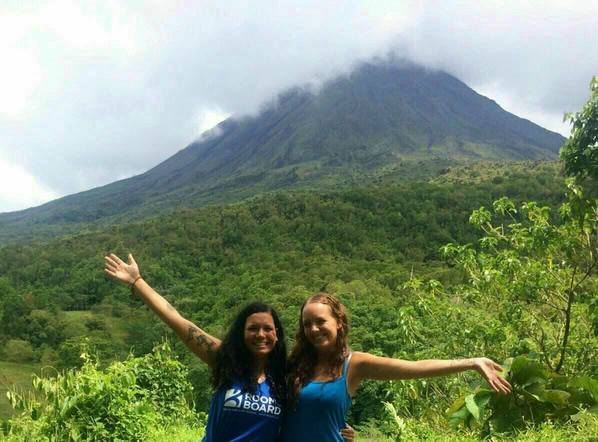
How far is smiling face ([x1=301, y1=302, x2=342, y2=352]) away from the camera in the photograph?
1986mm

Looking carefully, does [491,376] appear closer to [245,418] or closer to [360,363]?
[360,363]

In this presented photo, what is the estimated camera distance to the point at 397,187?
75688 mm

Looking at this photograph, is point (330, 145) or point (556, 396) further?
point (330, 145)

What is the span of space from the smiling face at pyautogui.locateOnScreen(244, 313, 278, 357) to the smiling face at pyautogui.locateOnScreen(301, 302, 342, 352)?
0.14 meters

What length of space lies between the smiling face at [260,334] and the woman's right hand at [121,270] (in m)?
0.57

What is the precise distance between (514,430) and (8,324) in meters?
56.1

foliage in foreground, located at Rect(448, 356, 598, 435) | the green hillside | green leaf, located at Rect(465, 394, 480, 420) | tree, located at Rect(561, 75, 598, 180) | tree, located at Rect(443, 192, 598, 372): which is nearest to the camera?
green leaf, located at Rect(465, 394, 480, 420)

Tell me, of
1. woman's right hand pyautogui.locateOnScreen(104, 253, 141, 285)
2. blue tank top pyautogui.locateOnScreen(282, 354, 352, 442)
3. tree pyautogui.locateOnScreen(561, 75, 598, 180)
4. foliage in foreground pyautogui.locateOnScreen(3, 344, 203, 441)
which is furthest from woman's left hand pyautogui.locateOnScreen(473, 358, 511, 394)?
foliage in foreground pyautogui.locateOnScreen(3, 344, 203, 441)

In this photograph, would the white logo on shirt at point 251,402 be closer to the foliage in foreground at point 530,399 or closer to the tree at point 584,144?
the foliage in foreground at point 530,399

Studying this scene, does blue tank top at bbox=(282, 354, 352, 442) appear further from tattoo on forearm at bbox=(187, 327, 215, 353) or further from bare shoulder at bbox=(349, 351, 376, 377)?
tattoo on forearm at bbox=(187, 327, 215, 353)

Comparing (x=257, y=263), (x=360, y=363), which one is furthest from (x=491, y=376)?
(x=257, y=263)

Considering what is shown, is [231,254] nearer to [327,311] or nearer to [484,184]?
[484,184]

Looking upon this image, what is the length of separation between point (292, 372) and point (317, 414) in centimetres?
20

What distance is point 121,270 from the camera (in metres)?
2.35
